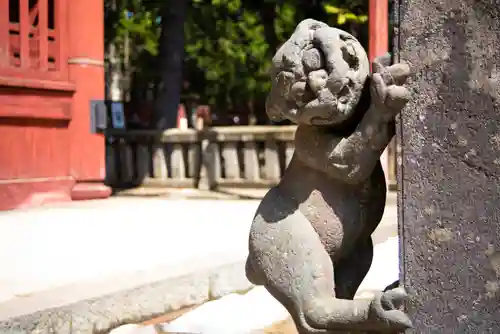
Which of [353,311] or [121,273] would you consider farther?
[121,273]

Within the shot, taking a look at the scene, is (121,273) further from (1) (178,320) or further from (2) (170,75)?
(2) (170,75)

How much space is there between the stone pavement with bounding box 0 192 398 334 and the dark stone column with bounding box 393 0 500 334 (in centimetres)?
147

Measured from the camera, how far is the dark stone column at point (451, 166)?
4.55 feet

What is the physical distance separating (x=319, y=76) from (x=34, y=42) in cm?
621

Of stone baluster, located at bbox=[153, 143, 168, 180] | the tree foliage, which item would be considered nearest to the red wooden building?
stone baluster, located at bbox=[153, 143, 168, 180]

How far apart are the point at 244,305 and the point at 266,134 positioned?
5308 millimetres

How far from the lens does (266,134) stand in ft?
26.9

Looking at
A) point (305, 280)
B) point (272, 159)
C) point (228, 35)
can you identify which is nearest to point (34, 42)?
point (272, 159)

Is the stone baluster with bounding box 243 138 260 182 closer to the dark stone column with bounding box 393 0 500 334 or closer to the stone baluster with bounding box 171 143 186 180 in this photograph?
the stone baluster with bounding box 171 143 186 180

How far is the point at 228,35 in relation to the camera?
1388 cm

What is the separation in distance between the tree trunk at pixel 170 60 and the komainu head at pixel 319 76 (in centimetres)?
868

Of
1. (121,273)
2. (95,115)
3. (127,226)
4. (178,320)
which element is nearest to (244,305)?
(178,320)

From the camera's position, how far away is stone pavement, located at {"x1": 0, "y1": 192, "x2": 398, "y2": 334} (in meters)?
2.48

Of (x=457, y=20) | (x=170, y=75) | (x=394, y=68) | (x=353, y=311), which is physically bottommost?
(x=353, y=311)
